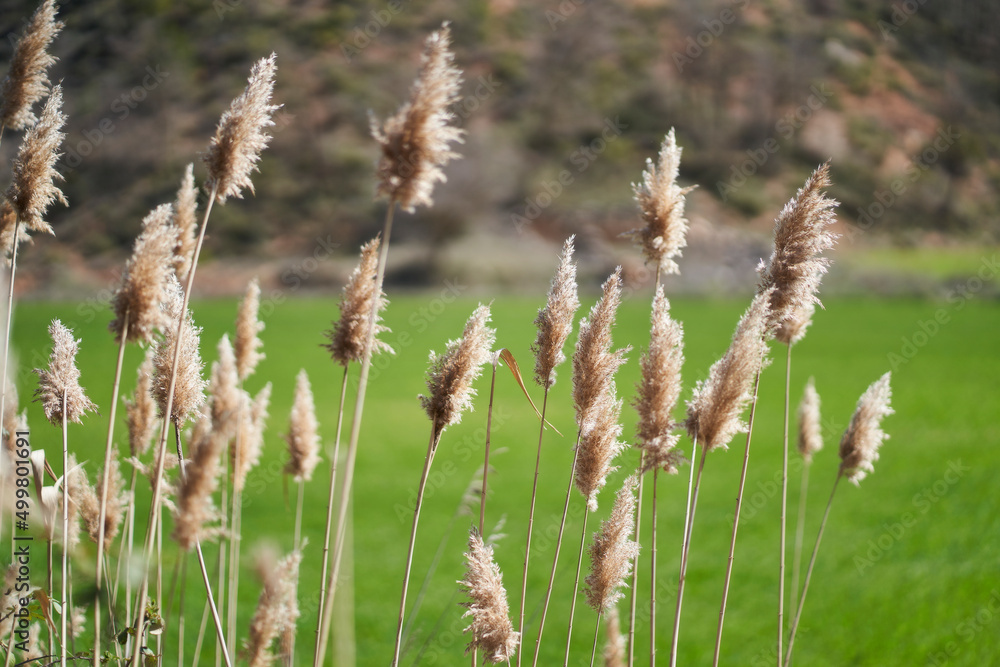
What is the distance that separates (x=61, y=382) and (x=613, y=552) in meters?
1.36

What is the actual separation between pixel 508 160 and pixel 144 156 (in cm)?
2257

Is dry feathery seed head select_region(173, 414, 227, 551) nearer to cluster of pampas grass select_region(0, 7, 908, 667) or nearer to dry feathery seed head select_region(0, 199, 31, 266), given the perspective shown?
cluster of pampas grass select_region(0, 7, 908, 667)

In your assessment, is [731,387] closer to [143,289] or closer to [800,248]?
[800,248]

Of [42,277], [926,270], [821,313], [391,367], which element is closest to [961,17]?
[926,270]

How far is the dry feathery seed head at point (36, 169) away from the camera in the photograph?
5.24ft

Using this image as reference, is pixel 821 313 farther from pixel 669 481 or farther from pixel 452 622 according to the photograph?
pixel 452 622
